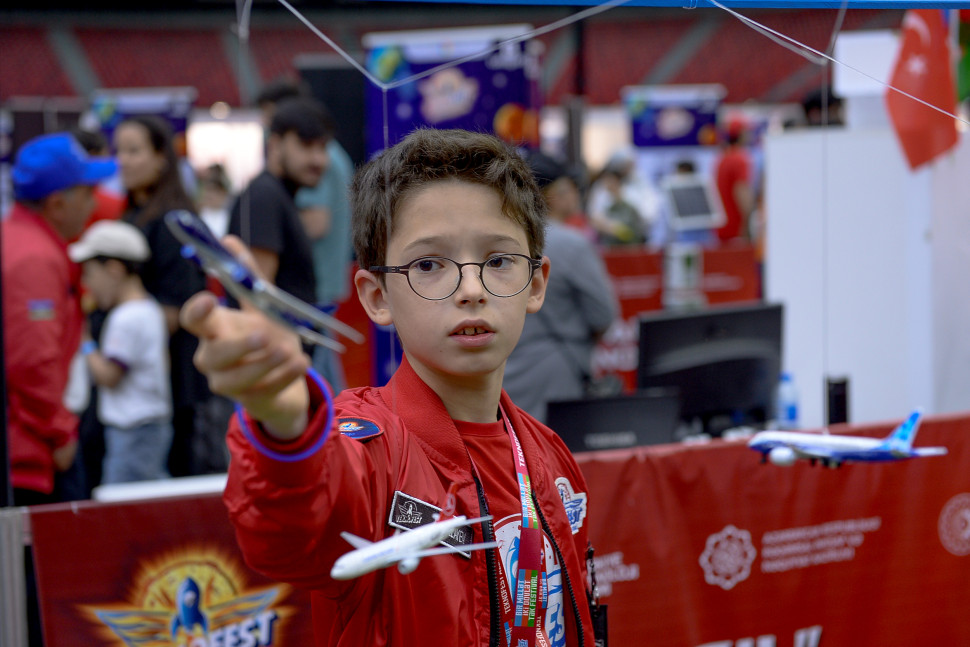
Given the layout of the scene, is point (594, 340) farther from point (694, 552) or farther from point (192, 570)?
point (192, 570)

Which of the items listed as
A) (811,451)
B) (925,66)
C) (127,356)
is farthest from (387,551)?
(127,356)

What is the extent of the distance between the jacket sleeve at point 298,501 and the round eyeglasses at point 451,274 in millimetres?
260

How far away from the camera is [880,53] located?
3.88m

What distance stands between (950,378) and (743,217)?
7.16 meters

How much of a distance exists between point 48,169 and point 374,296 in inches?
109

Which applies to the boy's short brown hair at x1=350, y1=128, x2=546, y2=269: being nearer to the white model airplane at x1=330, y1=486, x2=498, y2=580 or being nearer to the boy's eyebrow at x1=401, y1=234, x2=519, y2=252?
the boy's eyebrow at x1=401, y1=234, x2=519, y2=252

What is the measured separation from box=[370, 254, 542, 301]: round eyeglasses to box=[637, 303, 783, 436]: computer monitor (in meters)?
2.13

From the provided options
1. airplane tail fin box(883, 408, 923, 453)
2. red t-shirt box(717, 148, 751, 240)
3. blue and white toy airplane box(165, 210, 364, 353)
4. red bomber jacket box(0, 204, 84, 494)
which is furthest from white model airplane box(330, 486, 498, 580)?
red t-shirt box(717, 148, 751, 240)

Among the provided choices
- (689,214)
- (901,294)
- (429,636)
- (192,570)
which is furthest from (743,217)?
(429,636)

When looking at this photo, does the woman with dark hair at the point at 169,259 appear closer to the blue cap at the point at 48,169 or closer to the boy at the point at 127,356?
the boy at the point at 127,356

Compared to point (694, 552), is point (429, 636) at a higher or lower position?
higher

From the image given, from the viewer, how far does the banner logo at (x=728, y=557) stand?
8.73 feet

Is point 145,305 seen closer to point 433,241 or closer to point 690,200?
point 433,241

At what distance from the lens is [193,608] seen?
229 centimetres
